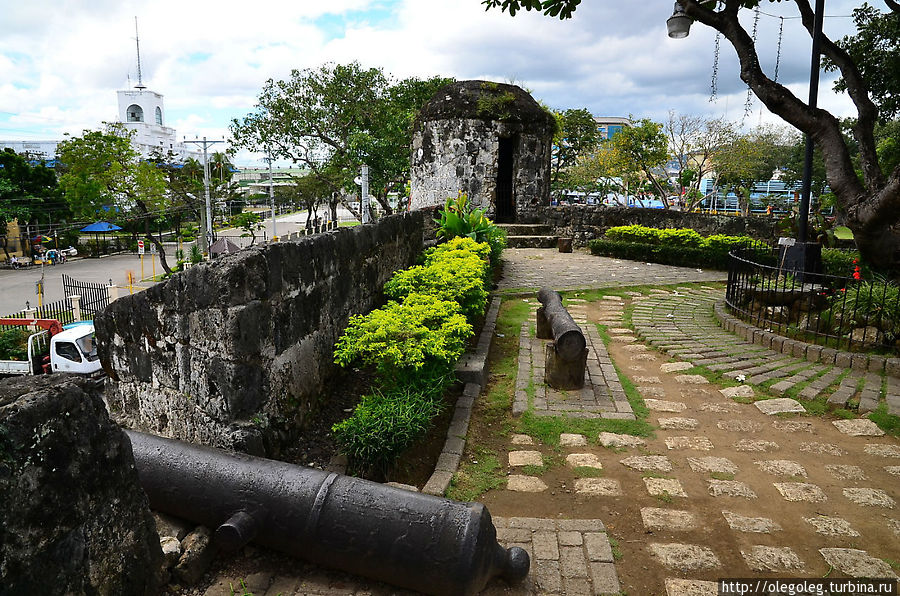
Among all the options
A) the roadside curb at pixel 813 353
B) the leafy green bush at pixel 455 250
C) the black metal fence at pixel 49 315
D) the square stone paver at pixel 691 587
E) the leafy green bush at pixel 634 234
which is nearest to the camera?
the square stone paver at pixel 691 587

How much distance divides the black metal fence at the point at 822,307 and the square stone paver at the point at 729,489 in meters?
3.23

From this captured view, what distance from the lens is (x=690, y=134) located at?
95.2ft

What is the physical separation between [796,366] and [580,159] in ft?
105

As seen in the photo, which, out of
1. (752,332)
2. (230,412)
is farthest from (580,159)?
(230,412)

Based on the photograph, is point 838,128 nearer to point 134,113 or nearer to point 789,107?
point 789,107

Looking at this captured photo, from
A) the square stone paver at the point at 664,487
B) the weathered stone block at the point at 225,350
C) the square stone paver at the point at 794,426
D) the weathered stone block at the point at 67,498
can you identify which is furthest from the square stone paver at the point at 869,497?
the weathered stone block at the point at 67,498

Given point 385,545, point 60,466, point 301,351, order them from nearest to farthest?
1. point 60,466
2. point 385,545
3. point 301,351

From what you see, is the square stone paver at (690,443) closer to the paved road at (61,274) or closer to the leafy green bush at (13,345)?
the leafy green bush at (13,345)

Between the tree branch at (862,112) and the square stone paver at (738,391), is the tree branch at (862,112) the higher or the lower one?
the higher one

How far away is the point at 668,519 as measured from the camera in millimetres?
3586

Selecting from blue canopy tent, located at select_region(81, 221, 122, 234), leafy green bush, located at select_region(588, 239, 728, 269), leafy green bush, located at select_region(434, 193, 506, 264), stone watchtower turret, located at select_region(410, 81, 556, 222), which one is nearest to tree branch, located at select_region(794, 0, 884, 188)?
leafy green bush, located at select_region(434, 193, 506, 264)

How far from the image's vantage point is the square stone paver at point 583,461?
168 inches

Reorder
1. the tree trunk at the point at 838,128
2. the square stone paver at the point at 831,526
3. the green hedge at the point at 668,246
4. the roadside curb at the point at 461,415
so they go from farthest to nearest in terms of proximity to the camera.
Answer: the green hedge at the point at 668,246, the tree trunk at the point at 838,128, the roadside curb at the point at 461,415, the square stone paver at the point at 831,526

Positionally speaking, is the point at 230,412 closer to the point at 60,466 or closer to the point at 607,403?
the point at 60,466
